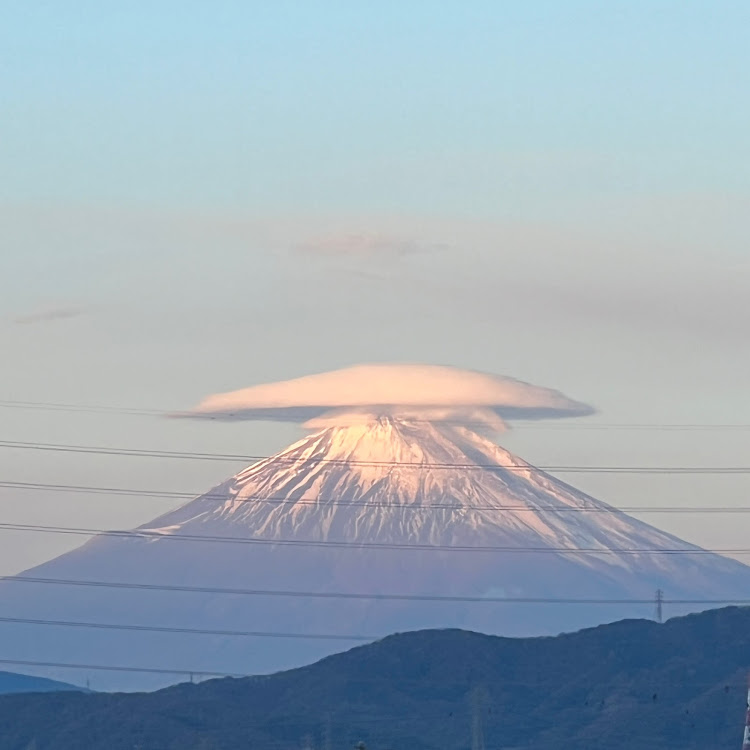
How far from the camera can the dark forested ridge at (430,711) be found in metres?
165

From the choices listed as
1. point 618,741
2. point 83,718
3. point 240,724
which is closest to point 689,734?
point 618,741

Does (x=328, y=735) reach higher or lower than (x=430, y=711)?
lower

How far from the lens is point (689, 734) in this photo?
16512 centimetres

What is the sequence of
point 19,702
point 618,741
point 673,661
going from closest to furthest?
1. point 618,741
2. point 19,702
3. point 673,661

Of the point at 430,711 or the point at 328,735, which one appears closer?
the point at 328,735

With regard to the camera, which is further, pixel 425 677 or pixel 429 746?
pixel 425 677

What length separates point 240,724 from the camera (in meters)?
170

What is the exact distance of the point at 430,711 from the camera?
187 m

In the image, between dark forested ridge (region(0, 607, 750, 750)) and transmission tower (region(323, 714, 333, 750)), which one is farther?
dark forested ridge (region(0, 607, 750, 750))

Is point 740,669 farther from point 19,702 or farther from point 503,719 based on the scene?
point 19,702

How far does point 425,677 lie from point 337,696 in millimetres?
10220

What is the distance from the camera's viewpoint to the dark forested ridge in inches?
6486

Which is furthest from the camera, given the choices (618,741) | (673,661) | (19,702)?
(673,661)

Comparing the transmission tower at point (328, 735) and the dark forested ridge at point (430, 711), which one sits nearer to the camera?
the transmission tower at point (328, 735)
